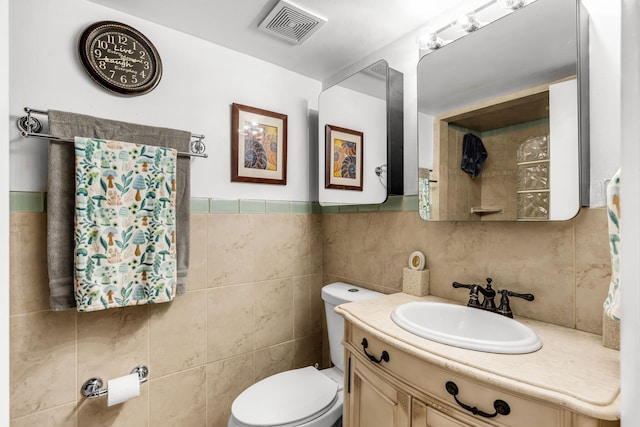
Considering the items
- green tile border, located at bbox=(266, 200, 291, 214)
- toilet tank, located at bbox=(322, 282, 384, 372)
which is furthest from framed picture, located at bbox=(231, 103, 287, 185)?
toilet tank, located at bbox=(322, 282, 384, 372)

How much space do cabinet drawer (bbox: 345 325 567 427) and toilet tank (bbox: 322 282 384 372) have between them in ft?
1.79

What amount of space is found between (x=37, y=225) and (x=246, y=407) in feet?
3.77

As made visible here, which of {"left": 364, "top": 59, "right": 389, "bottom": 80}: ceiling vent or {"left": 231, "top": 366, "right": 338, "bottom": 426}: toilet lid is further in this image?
{"left": 364, "top": 59, "right": 389, "bottom": 80}: ceiling vent

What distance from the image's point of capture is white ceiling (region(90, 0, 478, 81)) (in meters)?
1.42

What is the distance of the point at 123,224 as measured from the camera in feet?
4.55

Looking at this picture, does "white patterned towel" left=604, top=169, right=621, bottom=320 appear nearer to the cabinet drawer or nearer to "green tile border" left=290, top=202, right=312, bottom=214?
the cabinet drawer

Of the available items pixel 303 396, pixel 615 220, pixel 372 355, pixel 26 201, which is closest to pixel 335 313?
pixel 303 396

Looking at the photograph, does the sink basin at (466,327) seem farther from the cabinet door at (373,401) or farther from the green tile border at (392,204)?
the green tile border at (392,204)

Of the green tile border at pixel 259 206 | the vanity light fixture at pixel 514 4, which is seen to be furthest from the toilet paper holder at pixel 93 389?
the vanity light fixture at pixel 514 4

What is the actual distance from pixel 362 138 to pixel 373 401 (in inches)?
51.2

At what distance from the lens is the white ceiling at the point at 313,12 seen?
142 cm

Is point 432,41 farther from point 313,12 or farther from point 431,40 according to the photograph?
point 313,12

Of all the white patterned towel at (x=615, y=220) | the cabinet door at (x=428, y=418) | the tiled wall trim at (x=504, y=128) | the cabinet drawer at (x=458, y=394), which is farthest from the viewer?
the tiled wall trim at (x=504, y=128)
